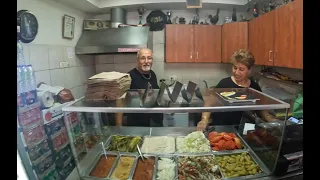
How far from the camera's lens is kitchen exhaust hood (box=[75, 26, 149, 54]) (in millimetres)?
1434

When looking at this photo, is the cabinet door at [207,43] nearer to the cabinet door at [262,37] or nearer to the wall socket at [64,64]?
the cabinet door at [262,37]

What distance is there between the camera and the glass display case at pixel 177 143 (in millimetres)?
555

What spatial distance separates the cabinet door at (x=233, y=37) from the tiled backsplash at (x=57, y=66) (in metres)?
1.05

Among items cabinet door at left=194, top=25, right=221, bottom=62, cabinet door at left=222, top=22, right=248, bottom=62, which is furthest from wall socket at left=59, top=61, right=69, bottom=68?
cabinet door at left=222, top=22, right=248, bottom=62

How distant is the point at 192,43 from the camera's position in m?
1.61

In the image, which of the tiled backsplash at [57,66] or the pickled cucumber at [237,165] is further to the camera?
the tiled backsplash at [57,66]

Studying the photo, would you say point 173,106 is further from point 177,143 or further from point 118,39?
point 118,39

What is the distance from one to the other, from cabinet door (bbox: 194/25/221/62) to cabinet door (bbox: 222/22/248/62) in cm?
5

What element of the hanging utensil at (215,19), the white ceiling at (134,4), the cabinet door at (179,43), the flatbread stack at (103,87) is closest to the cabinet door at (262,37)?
the white ceiling at (134,4)

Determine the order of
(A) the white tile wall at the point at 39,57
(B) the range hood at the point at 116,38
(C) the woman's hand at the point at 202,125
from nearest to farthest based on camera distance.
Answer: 1. (C) the woman's hand at the point at 202,125
2. (A) the white tile wall at the point at 39,57
3. (B) the range hood at the point at 116,38

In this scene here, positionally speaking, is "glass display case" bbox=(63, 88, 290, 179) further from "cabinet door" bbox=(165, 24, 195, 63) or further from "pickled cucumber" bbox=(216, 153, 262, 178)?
"cabinet door" bbox=(165, 24, 195, 63)

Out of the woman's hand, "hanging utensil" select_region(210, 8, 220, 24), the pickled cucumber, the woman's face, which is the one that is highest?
"hanging utensil" select_region(210, 8, 220, 24)


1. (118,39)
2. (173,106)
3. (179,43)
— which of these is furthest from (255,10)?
(173,106)

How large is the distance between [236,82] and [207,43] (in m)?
0.73
